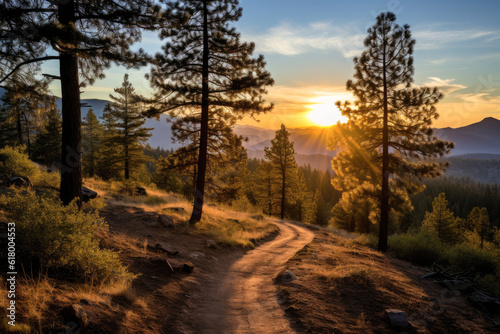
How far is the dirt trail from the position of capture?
4.97 m

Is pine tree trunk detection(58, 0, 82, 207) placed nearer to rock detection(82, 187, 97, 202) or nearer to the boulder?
the boulder

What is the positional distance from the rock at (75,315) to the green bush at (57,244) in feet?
3.81

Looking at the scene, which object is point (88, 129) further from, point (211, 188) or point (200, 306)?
point (200, 306)

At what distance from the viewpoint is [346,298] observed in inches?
244

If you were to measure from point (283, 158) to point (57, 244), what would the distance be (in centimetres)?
3183

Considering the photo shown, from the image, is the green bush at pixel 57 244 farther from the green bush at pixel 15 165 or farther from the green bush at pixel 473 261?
the green bush at pixel 473 261

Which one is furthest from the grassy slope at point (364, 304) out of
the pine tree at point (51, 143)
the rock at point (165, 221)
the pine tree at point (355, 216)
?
the pine tree at point (51, 143)

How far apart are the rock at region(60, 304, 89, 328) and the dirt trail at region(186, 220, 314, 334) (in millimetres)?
1908

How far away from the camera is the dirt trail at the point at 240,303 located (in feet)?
16.3

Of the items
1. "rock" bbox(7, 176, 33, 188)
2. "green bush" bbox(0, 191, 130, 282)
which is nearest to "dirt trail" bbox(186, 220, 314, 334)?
"green bush" bbox(0, 191, 130, 282)

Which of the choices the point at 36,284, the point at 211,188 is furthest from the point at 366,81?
the point at 36,284

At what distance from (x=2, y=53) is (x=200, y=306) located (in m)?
8.47

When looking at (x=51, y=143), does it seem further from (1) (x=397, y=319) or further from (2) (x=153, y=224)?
(1) (x=397, y=319)

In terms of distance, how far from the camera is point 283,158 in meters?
35.2
